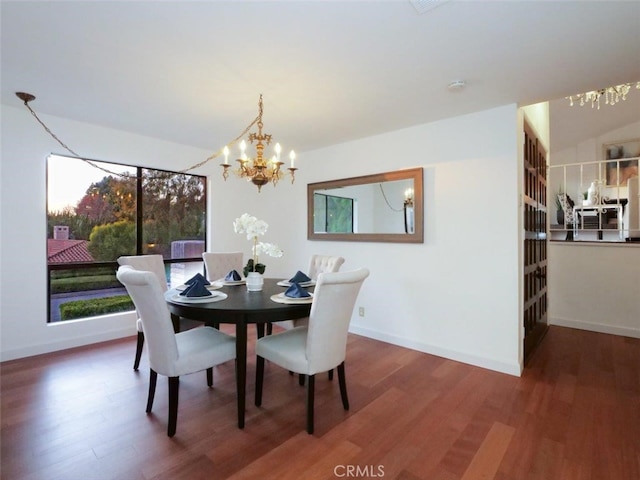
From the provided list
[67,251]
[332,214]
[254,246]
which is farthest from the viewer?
[332,214]

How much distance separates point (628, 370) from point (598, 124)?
699cm

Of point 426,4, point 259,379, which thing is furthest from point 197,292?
point 426,4

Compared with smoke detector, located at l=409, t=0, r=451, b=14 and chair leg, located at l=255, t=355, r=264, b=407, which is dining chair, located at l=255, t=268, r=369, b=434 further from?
smoke detector, located at l=409, t=0, r=451, b=14

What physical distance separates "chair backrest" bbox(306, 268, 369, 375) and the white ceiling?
1.45 meters

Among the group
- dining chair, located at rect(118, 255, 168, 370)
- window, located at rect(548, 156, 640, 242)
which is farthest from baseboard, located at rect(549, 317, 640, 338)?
dining chair, located at rect(118, 255, 168, 370)

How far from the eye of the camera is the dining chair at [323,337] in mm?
1880

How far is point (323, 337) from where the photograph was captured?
1.97m

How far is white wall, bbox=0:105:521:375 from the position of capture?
285 centimetres

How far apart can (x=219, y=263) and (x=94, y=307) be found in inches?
61.4

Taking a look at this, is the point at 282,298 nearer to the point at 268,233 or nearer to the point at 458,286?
the point at 458,286

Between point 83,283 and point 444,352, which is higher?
point 83,283

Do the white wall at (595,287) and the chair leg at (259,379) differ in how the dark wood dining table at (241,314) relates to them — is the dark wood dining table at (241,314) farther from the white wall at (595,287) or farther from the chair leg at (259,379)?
the white wall at (595,287)

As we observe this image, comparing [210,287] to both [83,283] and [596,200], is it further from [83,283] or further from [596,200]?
[596,200]

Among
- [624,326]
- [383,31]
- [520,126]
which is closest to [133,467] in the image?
[383,31]
